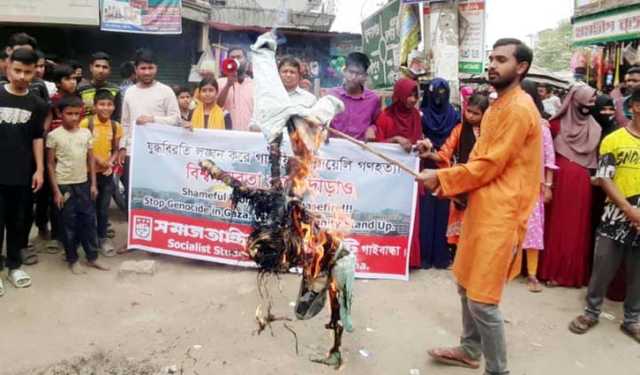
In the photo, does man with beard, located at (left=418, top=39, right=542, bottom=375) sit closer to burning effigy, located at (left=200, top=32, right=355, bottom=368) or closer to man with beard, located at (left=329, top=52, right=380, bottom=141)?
burning effigy, located at (left=200, top=32, right=355, bottom=368)

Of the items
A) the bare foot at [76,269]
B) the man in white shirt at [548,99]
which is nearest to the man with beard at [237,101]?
the bare foot at [76,269]

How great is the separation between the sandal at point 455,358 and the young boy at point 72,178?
3145 millimetres

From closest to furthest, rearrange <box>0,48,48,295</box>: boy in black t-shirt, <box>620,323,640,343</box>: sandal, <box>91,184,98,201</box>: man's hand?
<box>620,323,640,343</box>: sandal, <box>0,48,48,295</box>: boy in black t-shirt, <box>91,184,98,201</box>: man's hand

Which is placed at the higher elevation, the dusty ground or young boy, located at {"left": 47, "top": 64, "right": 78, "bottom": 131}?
young boy, located at {"left": 47, "top": 64, "right": 78, "bottom": 131}

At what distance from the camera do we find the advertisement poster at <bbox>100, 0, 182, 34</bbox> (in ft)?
41.4

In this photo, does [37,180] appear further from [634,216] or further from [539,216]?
[634,216]

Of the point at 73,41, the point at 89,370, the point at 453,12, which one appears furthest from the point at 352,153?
the point at 73,41

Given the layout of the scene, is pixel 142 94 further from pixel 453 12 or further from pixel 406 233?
pixel 453 12

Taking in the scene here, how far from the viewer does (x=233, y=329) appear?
150 inches

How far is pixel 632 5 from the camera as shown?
279 inches

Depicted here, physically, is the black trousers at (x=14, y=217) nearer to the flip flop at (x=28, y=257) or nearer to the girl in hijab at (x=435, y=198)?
the flip flop at (x=28, y=257)

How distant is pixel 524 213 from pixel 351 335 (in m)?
1.56

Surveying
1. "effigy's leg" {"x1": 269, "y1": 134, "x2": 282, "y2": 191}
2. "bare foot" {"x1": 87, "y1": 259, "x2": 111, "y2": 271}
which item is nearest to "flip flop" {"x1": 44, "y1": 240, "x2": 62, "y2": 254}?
"bare foot" {"x1": 87, "y1": 259, "x2": 111, "y2": 271}

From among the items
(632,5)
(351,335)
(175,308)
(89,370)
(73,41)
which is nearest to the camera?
(89,370)
